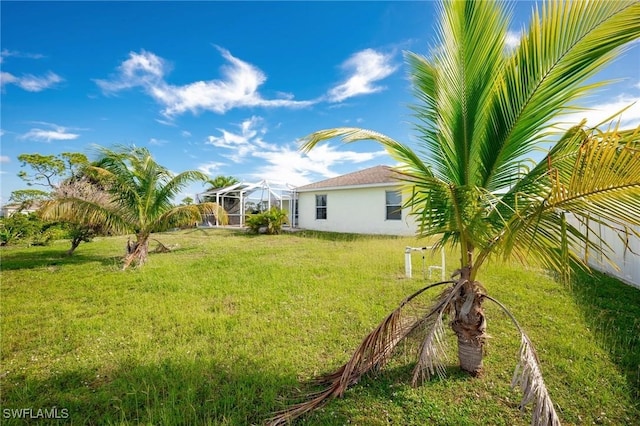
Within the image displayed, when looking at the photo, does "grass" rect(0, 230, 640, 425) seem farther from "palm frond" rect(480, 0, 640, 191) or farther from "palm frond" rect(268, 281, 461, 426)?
"palm frond" rect(480, 0, 640, 191)

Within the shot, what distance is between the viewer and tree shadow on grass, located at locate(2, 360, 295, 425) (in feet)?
8.13

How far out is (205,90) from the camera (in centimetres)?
1271

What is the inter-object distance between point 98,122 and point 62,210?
5722mm

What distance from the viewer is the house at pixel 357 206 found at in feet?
50.1

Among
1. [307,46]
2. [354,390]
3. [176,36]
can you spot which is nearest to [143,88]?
[176,36]

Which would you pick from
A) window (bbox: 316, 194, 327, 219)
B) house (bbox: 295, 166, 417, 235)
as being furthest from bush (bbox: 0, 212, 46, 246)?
window (bbox: 316, 194, 327, 219)

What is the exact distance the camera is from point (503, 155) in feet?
8.51

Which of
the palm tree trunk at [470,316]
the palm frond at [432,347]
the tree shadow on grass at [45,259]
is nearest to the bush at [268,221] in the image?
the tree shadow on grass at [45,259]

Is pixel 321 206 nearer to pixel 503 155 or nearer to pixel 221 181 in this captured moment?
pixel 503 155

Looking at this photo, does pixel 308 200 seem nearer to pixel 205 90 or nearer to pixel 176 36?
pixel 205 90

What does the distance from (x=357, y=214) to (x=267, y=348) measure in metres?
13.7

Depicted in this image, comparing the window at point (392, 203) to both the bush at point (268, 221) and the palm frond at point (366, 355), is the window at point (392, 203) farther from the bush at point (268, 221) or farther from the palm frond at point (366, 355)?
the palm frond at point (366, 355)

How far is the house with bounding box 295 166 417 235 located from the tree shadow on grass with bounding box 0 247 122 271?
472 inches

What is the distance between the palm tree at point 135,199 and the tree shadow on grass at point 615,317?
1092 centimetres
